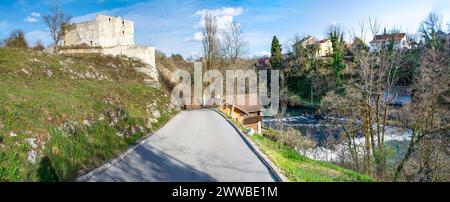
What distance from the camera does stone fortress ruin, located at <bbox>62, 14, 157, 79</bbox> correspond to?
20828mm

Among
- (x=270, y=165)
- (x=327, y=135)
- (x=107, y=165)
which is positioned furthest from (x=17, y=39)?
(x=327, y=135)

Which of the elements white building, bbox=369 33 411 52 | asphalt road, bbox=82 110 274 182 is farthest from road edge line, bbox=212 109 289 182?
white building, bbox=369 33 411 52

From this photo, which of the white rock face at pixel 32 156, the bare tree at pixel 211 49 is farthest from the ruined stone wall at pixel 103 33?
the white rock face at pixel 32 156

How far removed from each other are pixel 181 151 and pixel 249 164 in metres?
1.84

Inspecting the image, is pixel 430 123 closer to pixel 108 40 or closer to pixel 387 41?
pixel 387 41

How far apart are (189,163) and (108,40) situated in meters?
20.3

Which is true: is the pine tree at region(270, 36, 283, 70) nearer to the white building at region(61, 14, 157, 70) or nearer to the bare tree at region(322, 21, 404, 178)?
the white building at region(61, 14, 157, 70)

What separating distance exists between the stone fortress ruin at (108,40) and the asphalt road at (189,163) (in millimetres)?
15457

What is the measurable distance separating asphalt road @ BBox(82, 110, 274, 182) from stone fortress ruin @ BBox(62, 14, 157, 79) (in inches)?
609

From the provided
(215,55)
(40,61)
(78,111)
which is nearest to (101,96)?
(78,111)

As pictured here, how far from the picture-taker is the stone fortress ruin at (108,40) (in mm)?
20828
